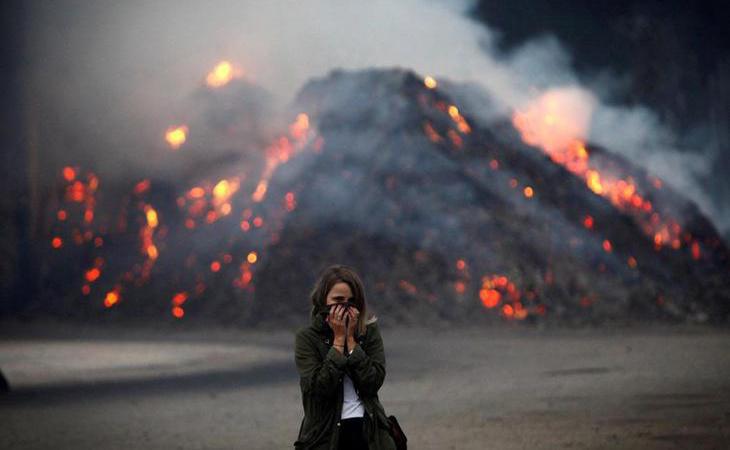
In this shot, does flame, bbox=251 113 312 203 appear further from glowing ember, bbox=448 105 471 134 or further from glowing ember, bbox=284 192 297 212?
glowing ember, bbox=448 105 471 134

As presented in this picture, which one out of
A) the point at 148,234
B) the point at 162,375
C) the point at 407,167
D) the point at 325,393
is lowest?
the point at 162,375

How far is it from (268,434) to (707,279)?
135ft

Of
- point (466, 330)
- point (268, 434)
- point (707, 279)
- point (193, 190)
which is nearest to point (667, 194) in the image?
point (707, 279)

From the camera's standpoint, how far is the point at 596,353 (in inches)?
1055

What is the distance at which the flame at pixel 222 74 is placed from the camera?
58.8 meters

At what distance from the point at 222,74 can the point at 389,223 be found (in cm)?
1637

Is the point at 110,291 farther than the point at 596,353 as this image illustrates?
Yes

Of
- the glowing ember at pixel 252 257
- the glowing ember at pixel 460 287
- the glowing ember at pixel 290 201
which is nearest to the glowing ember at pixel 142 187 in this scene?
the glowing ember at pixel 290 201

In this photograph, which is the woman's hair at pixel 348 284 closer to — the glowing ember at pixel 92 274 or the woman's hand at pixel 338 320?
the woman's hand at pixel 338 320

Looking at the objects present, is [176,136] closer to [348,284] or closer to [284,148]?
[284,148]

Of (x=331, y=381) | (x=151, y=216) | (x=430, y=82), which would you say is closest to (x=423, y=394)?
(x=331, y=381)

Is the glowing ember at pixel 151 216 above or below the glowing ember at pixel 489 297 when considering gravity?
above

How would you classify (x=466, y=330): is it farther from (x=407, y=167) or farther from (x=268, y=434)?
(x=268, y=434)

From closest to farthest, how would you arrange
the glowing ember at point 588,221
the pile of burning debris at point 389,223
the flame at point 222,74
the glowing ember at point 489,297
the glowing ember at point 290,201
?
the glowing ember at point 489,297
the pile of burning debris at point 389,223
the glowing ember at point 588,221
the glowing ember at point 290,201
the flame at point 222,74
